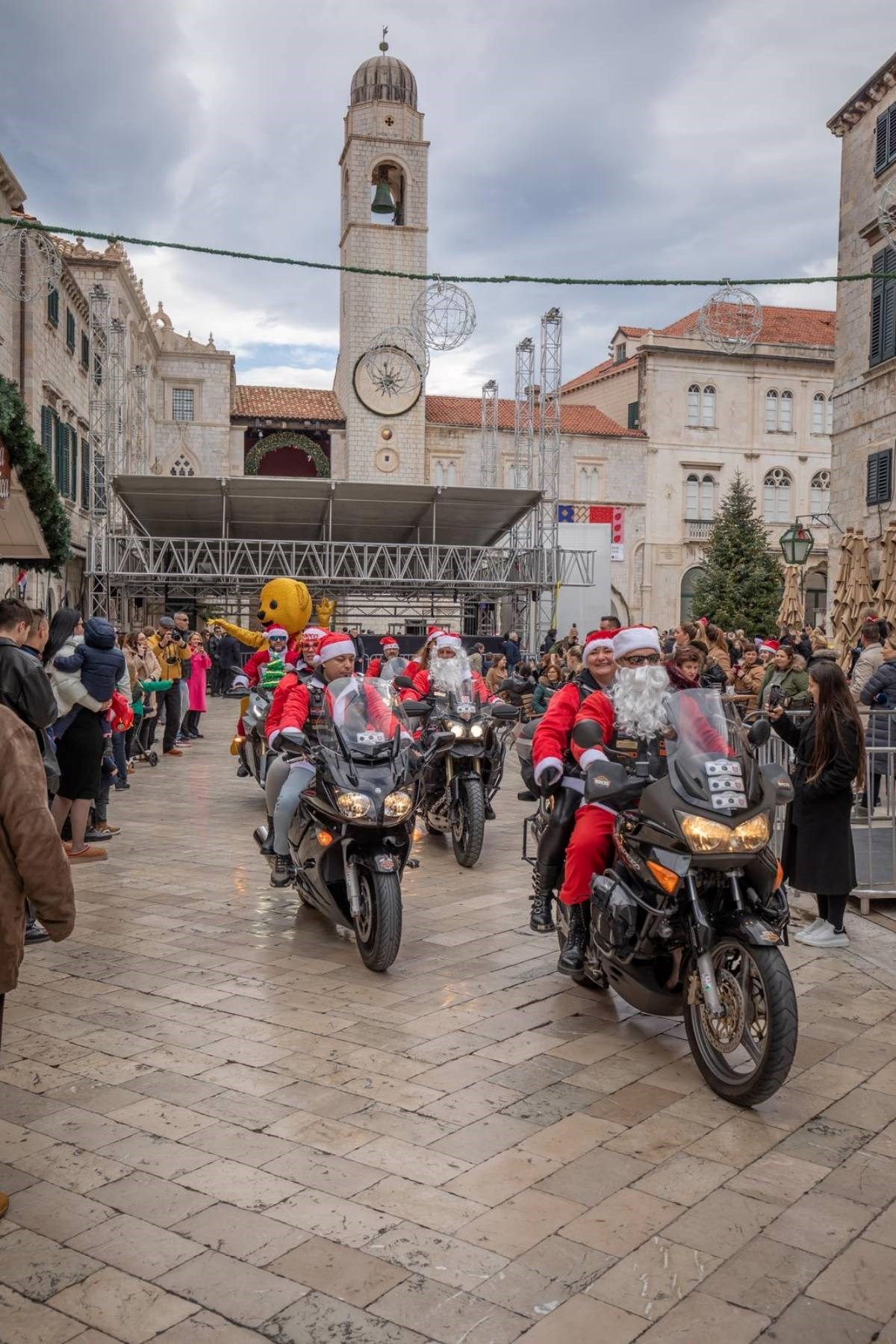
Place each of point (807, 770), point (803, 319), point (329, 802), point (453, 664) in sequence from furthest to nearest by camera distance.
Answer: point (803, 319), point (453, 664), point (807, 770), point (329, 802)

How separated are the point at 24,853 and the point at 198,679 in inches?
639

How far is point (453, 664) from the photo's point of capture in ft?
33.0

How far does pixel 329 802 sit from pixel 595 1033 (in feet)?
5.93

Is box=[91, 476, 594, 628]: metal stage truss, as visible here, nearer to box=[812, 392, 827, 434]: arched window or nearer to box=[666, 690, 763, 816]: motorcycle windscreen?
box=[666, 690, 763, 816]: motorcycle windscreen

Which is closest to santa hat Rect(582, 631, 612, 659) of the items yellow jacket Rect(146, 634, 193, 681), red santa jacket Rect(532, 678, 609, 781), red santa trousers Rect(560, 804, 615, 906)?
red santa jacket Rect(532, 678, 609, 781)

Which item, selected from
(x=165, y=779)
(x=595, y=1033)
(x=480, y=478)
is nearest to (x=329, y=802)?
(x=595, y=1033)

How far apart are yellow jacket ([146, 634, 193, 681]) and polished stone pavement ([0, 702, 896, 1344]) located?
397 inches

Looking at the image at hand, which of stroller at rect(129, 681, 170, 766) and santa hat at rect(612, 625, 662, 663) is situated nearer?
santa hat at rect(612, 625, 662, 663)

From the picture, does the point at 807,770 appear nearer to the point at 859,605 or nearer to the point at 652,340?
the point at 859,605

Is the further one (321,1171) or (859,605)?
(859,605)

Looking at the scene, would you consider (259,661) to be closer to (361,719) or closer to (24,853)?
(361,719)

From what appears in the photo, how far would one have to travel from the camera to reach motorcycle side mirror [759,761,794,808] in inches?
181

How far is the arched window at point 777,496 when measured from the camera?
55.2m

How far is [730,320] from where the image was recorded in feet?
36.5
